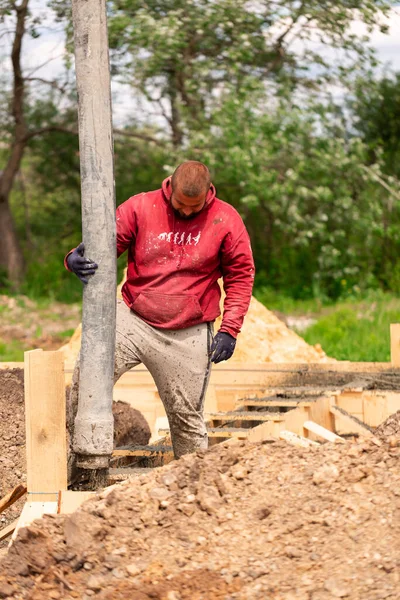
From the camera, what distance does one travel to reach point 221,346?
16.8 ft

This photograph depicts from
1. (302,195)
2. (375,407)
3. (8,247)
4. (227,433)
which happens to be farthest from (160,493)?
(8,247)

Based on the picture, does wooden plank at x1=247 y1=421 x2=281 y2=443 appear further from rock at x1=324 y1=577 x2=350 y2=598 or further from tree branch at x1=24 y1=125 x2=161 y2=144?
tree branch at x1=24 y1=125 x2=161 y2=144

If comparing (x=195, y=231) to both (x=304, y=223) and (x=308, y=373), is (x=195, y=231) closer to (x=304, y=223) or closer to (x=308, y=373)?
(x=308, y=373)

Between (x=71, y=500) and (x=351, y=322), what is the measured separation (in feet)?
28.5

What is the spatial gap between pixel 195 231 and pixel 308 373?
308 cm

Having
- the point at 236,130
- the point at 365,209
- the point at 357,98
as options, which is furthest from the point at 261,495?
the point at 357,98

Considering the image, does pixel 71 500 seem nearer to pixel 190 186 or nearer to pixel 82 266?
pixel 82 266

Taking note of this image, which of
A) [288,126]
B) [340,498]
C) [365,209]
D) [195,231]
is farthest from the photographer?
[365,209]

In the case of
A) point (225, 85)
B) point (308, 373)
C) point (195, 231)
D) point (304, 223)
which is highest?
point (195, 231)

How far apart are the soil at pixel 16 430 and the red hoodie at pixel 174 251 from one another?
152 cm

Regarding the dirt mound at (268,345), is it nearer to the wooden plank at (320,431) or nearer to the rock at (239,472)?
the wooden plank at (320,431)

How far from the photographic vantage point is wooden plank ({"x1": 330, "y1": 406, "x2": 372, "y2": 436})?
6.86 metres

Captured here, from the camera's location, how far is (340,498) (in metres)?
3.86

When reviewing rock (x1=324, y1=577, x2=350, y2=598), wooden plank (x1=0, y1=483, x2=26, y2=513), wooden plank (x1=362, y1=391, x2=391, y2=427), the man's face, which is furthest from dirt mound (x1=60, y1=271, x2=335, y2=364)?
rock (x1=324, y1=577, x2=350, y2=598)
